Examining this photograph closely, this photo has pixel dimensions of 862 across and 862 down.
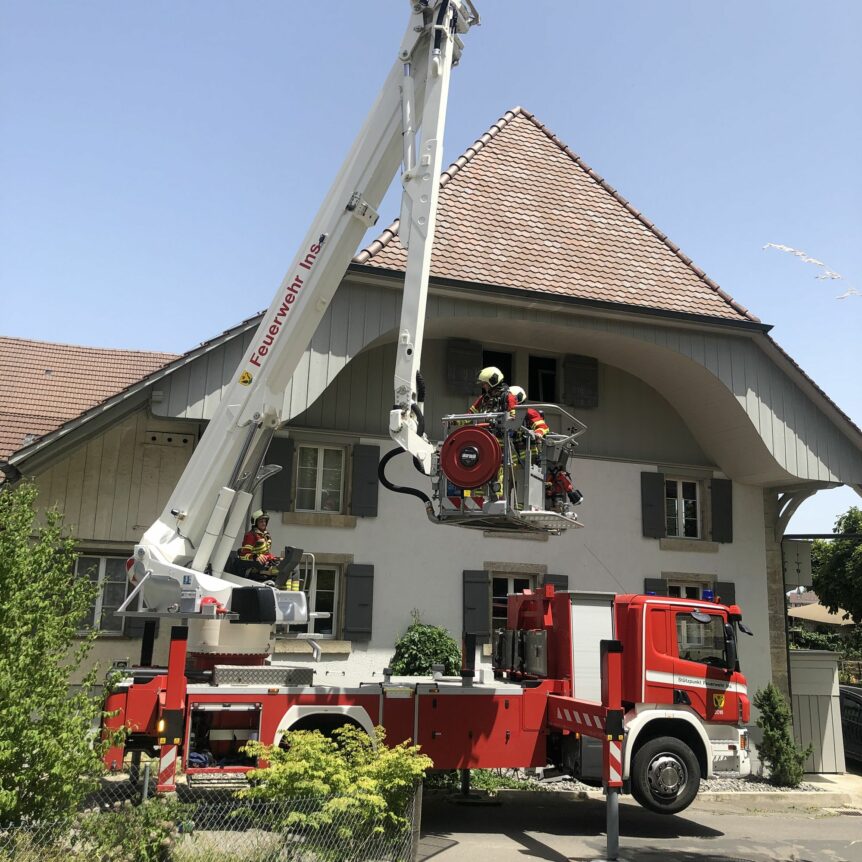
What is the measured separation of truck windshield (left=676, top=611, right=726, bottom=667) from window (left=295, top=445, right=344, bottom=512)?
20.7ft

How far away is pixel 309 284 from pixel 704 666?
654 centimetres

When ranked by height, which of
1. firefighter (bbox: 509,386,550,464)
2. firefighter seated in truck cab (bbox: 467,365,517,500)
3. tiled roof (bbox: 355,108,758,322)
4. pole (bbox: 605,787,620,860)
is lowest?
pole (bbox: 605,787,620,860)

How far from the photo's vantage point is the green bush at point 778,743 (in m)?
14.5

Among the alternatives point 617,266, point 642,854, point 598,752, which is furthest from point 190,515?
point 617,266

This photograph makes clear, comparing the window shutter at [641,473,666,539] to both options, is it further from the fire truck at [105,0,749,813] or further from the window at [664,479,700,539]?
the fire truck at [105,0,749,813]

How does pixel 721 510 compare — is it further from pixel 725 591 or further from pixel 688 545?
pixel 725 591

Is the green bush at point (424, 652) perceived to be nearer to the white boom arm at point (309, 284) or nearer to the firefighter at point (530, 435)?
the white boom arm at point (309, 284)

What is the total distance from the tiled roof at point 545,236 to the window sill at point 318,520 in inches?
165

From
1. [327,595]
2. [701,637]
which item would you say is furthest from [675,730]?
[327,595]

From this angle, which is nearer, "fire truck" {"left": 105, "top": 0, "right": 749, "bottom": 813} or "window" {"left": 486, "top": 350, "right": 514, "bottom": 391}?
"fire truck" {"left": 105, "top": 0, "right": 749, "bottom": 813}

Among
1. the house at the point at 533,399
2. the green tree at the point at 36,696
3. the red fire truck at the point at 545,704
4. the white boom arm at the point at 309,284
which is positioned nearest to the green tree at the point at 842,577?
the house at the point at 533,399

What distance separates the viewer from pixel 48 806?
6438 millimetres

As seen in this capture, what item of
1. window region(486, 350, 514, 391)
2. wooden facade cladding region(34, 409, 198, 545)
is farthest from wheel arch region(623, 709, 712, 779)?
wooden facade cladding region(34, 409, 198, 545)

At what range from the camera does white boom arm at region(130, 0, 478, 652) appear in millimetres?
9352
